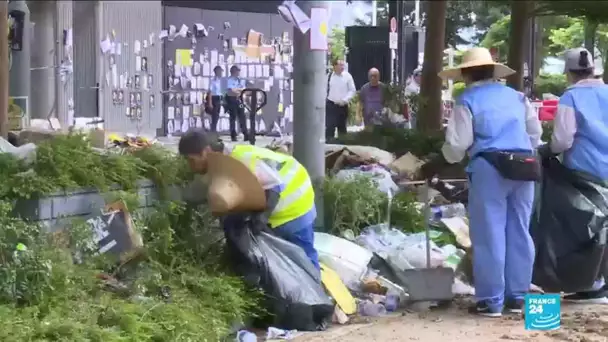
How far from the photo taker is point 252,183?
6.29 m

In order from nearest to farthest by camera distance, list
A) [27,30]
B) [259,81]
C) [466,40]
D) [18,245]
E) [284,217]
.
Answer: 1. [18,245]
2. [284,217]
3. [27,30]
4. [259,81]
5. [466,40]

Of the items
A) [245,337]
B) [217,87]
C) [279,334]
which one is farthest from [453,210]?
[217,87]

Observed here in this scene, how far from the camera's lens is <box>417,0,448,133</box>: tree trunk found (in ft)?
45.5

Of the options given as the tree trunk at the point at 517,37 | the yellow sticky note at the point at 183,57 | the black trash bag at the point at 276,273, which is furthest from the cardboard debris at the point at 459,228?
the yellow sticky note at the point at 183,57

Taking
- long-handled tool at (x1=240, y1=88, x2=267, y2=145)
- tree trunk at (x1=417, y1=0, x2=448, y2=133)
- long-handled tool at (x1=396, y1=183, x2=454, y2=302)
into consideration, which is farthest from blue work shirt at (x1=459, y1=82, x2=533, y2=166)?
long-handled tool at (x1=240, y1=88, x2=267, y2=145)

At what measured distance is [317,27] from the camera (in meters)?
8.33

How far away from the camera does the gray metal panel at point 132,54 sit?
79.5 ft

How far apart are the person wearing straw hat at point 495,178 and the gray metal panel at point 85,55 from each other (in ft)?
A: 58.1

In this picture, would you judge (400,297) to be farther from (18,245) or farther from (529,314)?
(18,245)

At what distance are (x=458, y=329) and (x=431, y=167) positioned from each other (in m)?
4.63

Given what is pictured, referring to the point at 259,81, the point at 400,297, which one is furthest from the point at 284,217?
the point at 259,81

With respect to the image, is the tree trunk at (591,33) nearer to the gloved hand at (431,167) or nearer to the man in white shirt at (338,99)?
the gloved hand at (431,167)

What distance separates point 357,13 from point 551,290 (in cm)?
3176

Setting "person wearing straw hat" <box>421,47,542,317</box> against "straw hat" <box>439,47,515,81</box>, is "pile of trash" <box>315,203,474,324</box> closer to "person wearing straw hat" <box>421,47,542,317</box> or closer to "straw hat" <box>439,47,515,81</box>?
"person wearing straw hat" <box>421,47,542,317</box>
